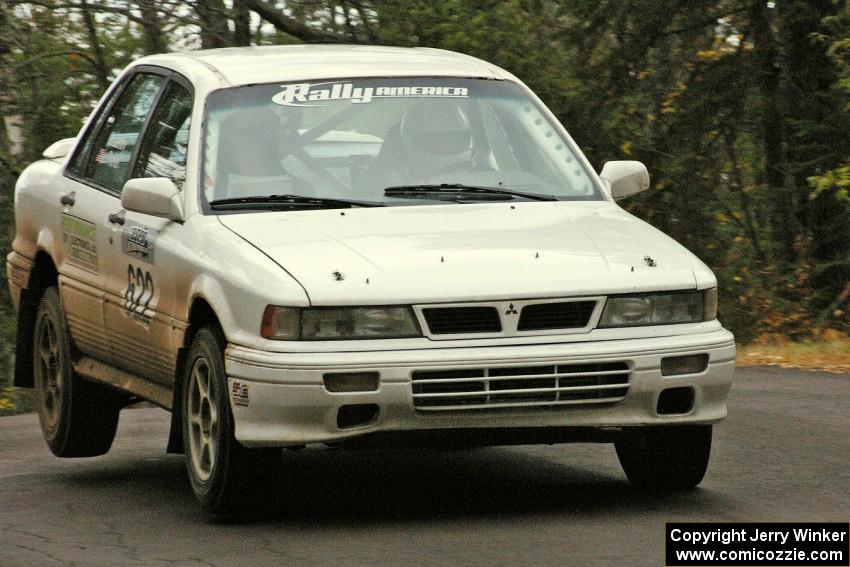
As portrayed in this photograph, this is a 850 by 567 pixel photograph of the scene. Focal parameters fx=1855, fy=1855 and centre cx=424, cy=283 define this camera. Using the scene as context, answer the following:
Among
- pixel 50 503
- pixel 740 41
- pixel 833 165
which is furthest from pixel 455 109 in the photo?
pixel 740 41

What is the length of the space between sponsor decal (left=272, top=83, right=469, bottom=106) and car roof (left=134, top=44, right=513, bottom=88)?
0.07 metres

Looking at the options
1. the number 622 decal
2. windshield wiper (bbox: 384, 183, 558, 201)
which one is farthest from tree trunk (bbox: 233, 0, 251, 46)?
windshield wiper (bbox: 384, 183, 558, 201)

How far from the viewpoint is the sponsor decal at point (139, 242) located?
25.0 feet

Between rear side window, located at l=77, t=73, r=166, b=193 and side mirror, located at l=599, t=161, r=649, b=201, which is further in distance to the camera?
rear side window, located at l=77, t=73, r=166, b=193

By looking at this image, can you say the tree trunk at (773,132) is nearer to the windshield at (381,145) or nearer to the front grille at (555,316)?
the windshield at (381,145)

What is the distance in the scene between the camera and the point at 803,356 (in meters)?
13.1

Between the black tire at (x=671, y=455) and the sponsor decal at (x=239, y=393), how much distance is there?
1543mm

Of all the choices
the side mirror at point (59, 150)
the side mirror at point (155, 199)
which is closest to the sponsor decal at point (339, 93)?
the side mirror at point (155, 199)

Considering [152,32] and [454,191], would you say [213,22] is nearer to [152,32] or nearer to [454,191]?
[152,32]

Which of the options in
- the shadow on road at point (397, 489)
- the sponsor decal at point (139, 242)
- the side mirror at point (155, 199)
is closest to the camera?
the shadow on road at point (397, 489)

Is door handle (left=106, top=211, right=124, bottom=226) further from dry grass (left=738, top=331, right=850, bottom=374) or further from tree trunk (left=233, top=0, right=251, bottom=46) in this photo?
tree trunk (left=233, top=0, right=251, bottom=46)

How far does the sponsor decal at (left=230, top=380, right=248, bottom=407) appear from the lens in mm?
6496

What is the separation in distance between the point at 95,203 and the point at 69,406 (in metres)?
1.00

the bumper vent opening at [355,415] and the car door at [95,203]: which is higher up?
the bumper vent opening at [355,415]
